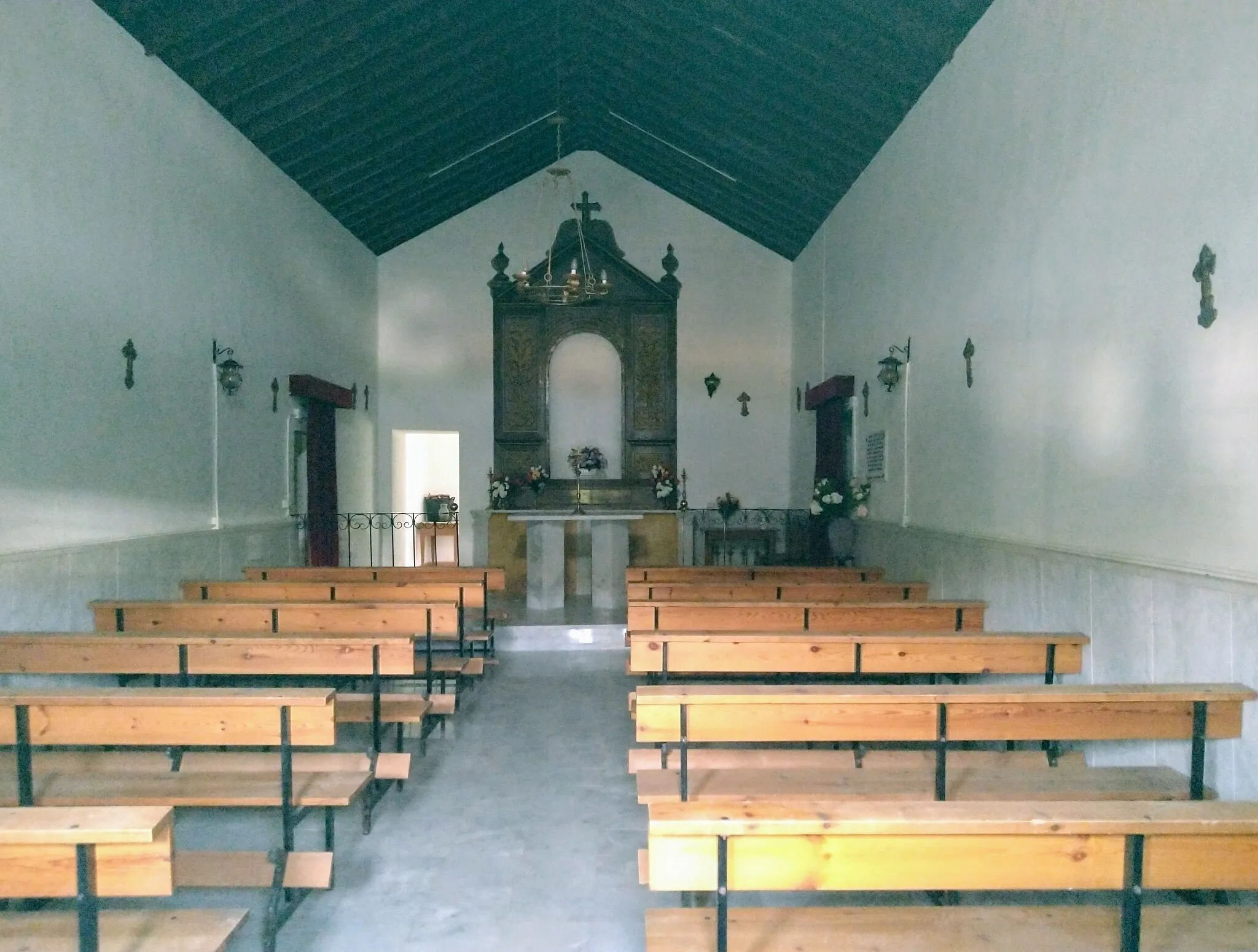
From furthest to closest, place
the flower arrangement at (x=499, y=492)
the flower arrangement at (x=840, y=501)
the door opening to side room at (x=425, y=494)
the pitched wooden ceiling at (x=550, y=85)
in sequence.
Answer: the door opening to side room at (x=425, y=494) < the flower arrangement at (x=499, y=492) < the flower arrangement at (x=840, y=501) < the pitched wooden ceiling at (x=550, y=85)

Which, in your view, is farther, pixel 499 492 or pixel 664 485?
pixel 664 485

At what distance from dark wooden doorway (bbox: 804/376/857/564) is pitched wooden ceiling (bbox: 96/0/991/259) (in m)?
1.77

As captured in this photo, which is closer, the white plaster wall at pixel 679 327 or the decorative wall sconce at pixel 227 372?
the decorative wall sconce at pixel 227 372

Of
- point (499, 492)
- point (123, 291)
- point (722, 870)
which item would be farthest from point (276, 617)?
point (499, 492)

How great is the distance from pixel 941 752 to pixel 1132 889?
3.14 feet

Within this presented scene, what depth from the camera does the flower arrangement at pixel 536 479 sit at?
9.27 metres

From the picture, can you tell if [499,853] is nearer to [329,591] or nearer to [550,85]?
[329,591]

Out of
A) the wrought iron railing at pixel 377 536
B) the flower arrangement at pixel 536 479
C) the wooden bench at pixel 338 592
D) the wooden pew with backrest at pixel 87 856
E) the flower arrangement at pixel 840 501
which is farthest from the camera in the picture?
the flower arrangement at pixel 536 479

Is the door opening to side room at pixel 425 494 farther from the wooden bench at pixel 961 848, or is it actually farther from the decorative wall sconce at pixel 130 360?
the wooden bench at pixel 961 848

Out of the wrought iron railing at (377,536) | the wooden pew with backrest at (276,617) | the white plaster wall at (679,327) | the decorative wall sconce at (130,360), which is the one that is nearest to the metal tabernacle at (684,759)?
the wooden pew with backrest at (276,617)

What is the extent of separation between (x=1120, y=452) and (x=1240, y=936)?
2.10 meters

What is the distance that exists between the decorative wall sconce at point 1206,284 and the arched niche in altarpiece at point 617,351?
7.55m

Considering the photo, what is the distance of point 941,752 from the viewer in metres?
2.59

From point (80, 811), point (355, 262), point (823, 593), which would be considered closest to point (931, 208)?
point (823, 593)
